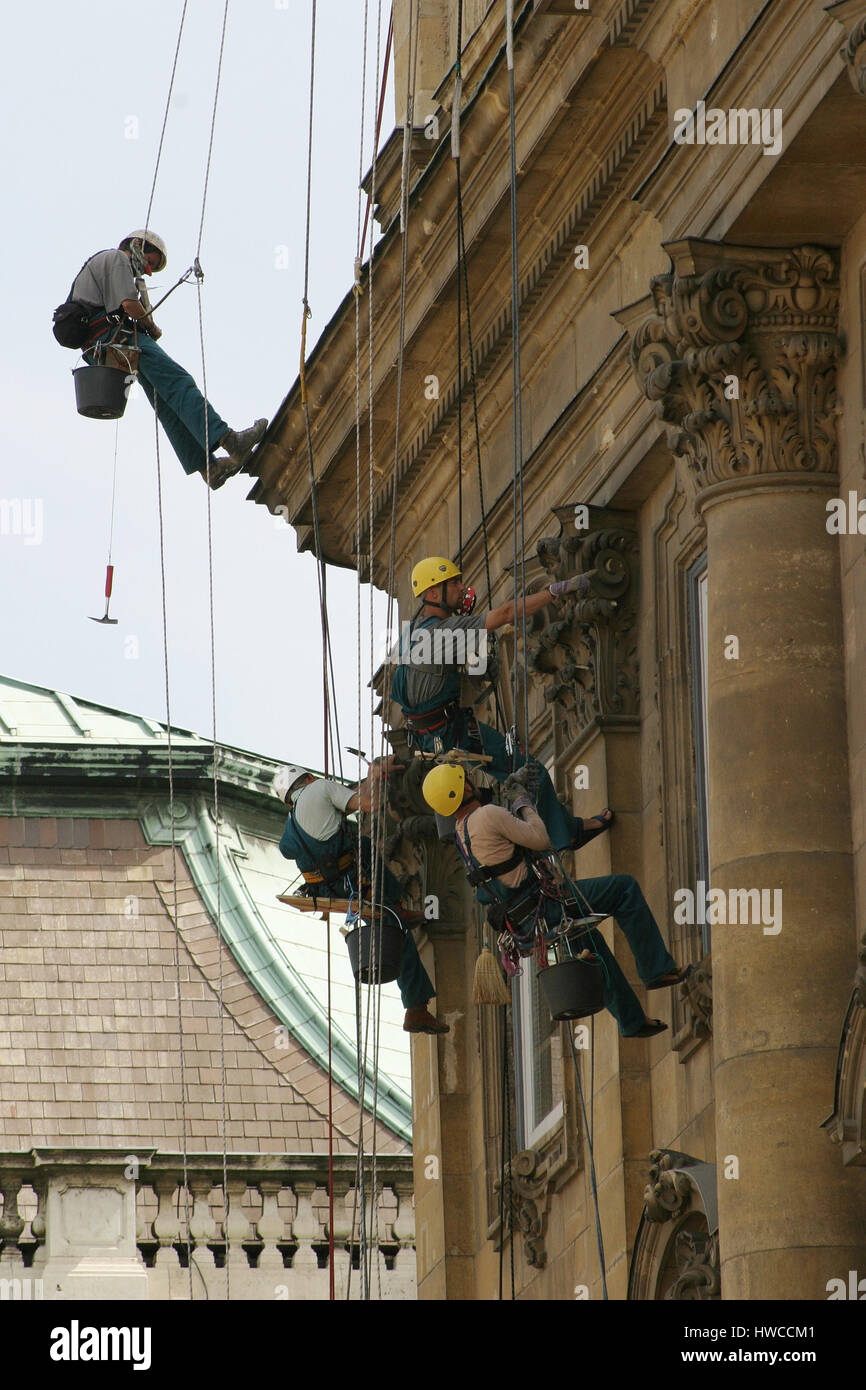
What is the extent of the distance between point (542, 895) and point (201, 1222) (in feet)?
32.1

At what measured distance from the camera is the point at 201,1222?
1156 inches

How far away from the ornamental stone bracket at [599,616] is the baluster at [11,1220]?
8258 mm

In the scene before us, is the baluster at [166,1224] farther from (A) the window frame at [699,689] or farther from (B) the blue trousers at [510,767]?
(A) the window frame at [699,689]

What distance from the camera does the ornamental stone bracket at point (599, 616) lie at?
2253 centimetres

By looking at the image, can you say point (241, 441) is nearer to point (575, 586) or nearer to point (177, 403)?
point (177, 403)

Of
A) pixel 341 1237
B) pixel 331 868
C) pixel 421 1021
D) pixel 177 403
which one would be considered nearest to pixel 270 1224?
pixel 341 1237

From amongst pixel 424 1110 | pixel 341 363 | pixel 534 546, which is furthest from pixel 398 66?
pixel 424 1110

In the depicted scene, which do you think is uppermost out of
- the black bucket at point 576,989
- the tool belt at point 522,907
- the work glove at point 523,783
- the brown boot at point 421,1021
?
the work glove at point 523,783

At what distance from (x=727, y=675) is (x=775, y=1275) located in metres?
3.05

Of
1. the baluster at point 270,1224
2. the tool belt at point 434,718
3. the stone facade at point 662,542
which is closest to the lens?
the stone facade at point 662,542

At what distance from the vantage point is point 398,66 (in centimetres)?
2919

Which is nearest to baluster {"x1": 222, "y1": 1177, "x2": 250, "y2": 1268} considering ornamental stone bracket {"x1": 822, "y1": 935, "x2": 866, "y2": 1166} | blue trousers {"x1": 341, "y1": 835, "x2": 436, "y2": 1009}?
blue trousers {"x1": 341, "y1": 835, "x2": 436, "y2": 1009}

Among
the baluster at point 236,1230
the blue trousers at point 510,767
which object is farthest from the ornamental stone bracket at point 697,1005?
the baluster at point 236,1230

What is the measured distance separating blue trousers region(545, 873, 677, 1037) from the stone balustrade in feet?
27.2
